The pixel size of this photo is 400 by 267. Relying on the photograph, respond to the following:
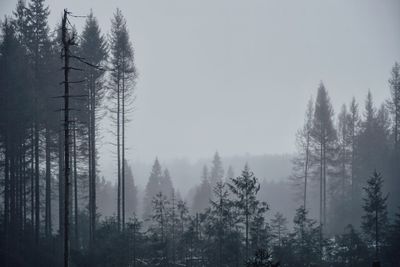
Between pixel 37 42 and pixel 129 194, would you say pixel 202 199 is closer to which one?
pixel 129 194

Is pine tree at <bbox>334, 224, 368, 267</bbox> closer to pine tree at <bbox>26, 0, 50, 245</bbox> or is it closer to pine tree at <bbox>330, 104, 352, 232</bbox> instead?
pine tree at <bbox>330, 104, 352, 232</bbox>

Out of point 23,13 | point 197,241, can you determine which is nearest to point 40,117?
point 23,13

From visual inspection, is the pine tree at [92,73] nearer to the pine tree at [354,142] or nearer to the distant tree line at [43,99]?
the distant tree line at [43,99]

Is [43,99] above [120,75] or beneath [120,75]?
beneath

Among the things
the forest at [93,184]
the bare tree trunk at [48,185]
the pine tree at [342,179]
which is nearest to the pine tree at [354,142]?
the pine tree at [342,179]

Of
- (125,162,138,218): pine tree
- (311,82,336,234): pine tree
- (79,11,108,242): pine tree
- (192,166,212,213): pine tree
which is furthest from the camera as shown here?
(125,162,138,218): pine tree

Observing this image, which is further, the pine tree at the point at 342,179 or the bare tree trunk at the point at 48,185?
the pine tree at the point at 342,179

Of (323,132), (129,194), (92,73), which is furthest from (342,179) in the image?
(129,194)

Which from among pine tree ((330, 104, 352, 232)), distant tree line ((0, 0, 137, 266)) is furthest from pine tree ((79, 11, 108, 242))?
pine tree ((330, 104, 352, 232))

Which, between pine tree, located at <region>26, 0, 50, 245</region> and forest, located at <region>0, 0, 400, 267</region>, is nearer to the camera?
forest, located at <region>0, 0, 400, 267</region>

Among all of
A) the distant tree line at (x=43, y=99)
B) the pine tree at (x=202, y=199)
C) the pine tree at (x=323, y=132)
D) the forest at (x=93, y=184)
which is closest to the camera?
the forest at (x=93, y=184)

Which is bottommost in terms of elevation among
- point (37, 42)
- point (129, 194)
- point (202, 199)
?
point (129, 194)

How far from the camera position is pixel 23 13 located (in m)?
29.2

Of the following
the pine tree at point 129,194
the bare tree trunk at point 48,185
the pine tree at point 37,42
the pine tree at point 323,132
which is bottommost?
the pine tree at point 129,194
